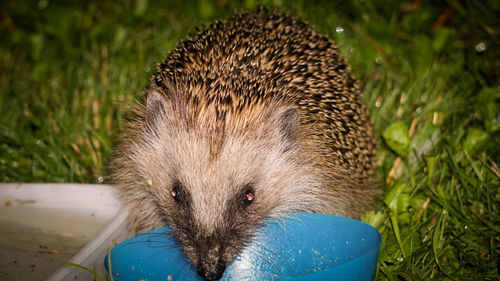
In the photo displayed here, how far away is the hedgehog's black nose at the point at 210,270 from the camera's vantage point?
1448 millimetres

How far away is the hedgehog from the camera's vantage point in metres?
1.52

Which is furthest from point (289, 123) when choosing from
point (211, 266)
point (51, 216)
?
point (51, 216)

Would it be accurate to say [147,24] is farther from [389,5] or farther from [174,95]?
A: [174,95]

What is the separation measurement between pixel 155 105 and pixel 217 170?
0.40 m

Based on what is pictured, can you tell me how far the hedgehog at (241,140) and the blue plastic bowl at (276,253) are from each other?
0.08m

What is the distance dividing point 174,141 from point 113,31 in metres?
2.17

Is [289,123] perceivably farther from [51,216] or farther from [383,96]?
[383,96]

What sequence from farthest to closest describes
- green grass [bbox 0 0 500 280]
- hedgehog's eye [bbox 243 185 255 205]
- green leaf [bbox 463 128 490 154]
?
green leaf [bbox 463 128 490 154]
green grass [bbox 0 0 500 280]
hedgehog's eye [bbox 243 185 255 205]

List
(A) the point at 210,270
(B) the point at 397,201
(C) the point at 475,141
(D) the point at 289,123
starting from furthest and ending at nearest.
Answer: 1. (C) the point at 475,141
2. (B) the point at 397,201
3. (D) the point at 289,123
4. (A) the point at 210,270

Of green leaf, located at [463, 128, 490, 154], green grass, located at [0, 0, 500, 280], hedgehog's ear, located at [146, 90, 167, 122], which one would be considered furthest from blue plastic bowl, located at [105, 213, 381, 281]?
green leaf, located at [463, 128, 490, 154]

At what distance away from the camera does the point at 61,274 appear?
1.31 metres

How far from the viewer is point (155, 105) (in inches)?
67.6

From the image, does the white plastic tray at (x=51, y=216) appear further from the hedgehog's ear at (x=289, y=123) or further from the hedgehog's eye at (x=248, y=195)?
the hedgehog's ear at (x=289, y=123)

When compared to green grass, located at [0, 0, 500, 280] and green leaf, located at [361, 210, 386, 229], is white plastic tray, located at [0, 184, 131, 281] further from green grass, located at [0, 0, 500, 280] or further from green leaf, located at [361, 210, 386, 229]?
green leaf, located at [361, 210, 386, 229]
